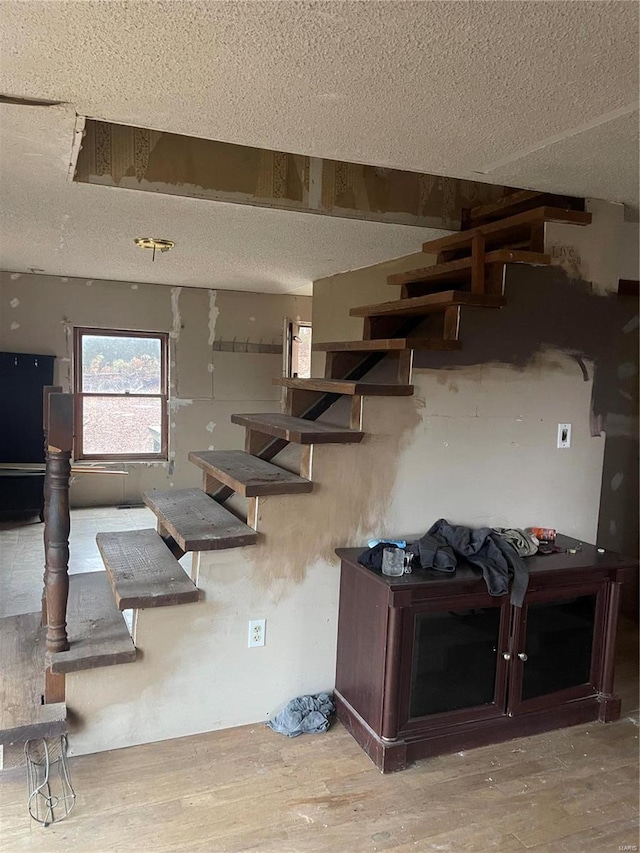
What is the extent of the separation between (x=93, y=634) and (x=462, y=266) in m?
2.17

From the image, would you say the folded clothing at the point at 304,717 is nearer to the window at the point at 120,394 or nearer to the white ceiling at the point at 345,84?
the white ceiling at the point at 345,84

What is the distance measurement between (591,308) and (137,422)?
14.1 feet

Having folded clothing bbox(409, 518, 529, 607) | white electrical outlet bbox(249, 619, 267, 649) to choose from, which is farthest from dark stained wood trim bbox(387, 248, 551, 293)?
white electrical outlet bbox(249, 619, 267, 649)

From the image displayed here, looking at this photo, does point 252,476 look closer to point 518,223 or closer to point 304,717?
point 304,717

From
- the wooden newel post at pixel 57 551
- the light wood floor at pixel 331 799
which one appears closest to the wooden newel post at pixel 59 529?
the wooden newel post at pixel 57 551

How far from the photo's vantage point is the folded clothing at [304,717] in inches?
94.3

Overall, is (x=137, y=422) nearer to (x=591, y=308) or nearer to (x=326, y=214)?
(x=326, y=214)

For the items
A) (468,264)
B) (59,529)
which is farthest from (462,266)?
(59,529)

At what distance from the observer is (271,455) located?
304 cm

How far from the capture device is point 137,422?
227 inches

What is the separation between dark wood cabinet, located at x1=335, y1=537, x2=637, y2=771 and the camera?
7.19ft

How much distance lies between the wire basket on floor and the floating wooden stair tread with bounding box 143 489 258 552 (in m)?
0.83

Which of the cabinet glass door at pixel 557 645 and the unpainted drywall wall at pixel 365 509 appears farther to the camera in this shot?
the cabinet glass door at pixel 557 645

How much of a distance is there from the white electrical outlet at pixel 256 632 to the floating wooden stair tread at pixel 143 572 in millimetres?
296
